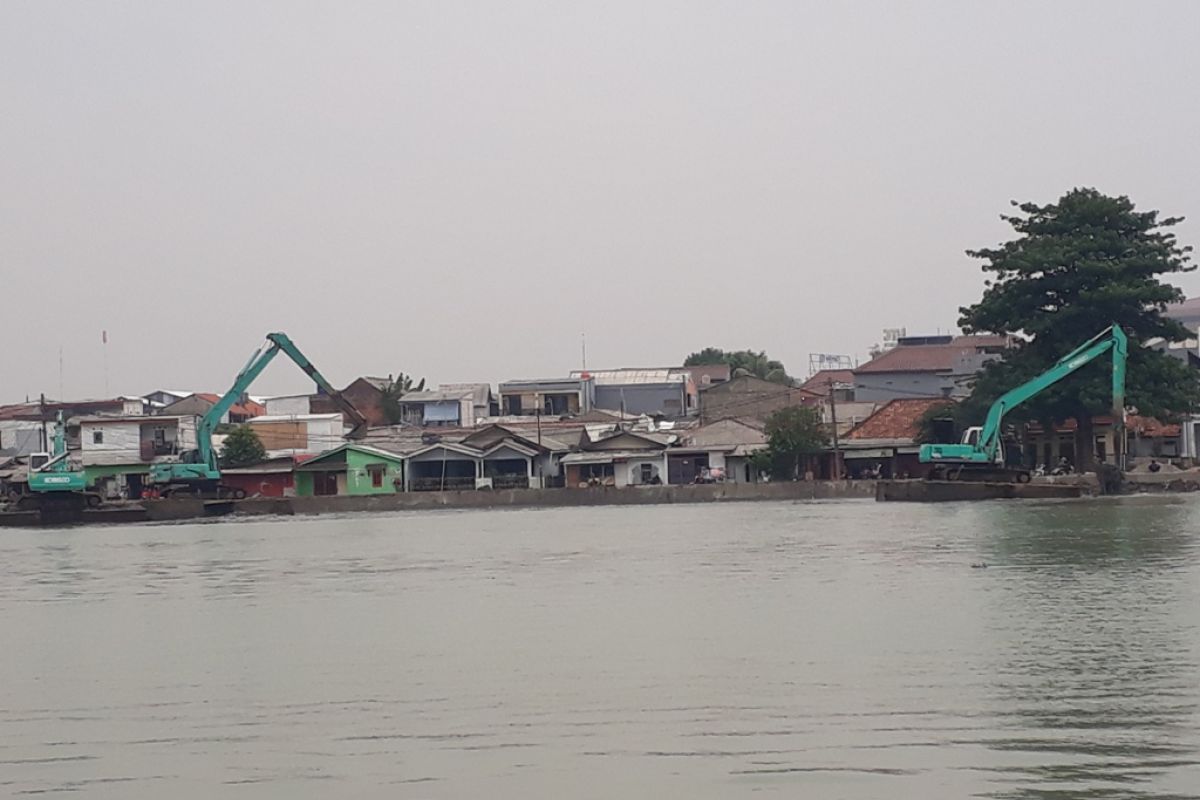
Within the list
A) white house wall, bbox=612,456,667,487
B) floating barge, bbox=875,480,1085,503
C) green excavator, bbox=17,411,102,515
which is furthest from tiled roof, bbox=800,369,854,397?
green excavator, bbox=17,411,102,515

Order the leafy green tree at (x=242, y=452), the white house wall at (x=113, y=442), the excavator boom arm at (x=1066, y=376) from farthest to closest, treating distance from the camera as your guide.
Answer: the white house wall at (x=113, y=442) → the leafy green tree at (x=242, y=452) → the excavator boom arm at (x=1066, y=376)

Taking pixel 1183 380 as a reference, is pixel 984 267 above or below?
above

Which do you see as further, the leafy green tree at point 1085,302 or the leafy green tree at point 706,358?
the leafy green tree at point 706,358

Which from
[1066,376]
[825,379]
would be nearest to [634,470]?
[1066,376]

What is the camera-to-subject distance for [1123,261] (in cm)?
4372

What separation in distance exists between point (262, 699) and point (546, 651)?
2.94 metres

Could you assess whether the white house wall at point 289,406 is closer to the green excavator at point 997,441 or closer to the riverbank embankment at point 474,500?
the riverbank embankment at point 474,500

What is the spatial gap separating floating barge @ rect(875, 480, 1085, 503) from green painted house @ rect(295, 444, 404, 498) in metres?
17.0

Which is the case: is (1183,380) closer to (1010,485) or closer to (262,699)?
(1010,485)

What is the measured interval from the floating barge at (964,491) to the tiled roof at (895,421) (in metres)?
9.41

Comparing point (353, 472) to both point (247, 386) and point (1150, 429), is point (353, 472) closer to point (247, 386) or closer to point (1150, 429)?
point (247, 386)

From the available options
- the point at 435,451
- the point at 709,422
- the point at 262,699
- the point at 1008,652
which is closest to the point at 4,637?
the point at 262,699

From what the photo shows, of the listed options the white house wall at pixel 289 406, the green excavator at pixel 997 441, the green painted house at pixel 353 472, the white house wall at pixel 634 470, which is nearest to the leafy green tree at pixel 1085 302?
the green excavator at pixel 997 441

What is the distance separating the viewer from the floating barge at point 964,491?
42.0 meters
